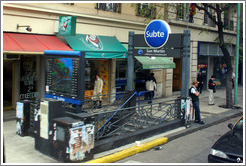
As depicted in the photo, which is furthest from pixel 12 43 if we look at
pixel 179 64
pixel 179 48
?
pixel 179 64

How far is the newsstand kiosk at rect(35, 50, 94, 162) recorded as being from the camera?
697 centimetres

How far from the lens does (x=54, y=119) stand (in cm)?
725

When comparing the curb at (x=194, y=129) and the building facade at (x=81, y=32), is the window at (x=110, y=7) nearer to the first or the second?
the building facade at (x=81, y=32)

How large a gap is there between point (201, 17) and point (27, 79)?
1401 centimetres

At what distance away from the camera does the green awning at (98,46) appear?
13.5 meters

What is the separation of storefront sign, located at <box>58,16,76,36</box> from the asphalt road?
19.8ft

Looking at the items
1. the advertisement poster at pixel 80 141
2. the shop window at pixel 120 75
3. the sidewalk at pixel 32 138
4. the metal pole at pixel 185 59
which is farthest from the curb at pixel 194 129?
the shop window at pixel 120 75

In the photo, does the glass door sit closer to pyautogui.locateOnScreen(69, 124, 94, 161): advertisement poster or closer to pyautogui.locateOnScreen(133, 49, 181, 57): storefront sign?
pyautogui.locateOnScreen(133, 49, 181, 57): storefront sign

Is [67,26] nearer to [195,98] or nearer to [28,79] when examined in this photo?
[28,79]

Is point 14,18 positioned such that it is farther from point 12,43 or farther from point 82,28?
point 82,28

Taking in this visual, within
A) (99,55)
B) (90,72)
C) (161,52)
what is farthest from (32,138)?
(90,72)

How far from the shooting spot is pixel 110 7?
52.1 ft

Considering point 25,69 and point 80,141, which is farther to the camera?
point 25,69

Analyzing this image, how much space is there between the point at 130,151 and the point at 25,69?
6.95 meters
